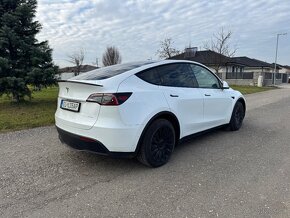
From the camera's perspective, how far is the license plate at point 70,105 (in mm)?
3680

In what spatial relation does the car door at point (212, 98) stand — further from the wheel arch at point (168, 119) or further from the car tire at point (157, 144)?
the car tire at point (157, 144)

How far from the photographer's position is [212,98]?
512cm

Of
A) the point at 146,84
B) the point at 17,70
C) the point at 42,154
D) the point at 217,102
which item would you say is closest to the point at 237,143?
the point at 217,102

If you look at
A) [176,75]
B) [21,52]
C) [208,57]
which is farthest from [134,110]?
[208,57]

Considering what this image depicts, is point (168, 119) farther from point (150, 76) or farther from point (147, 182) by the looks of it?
point (147, 182)

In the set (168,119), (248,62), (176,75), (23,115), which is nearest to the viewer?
(168,119)

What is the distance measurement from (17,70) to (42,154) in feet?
19.8

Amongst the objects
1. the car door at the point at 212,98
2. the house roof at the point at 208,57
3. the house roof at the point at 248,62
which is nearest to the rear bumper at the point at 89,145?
the car door at the point at 212,98

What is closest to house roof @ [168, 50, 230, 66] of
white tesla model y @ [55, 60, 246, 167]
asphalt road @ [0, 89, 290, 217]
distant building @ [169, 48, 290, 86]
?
distant building @ [169, 48, 290, 86]

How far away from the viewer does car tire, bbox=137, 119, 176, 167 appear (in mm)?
3723

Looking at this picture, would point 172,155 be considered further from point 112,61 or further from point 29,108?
point 112,61

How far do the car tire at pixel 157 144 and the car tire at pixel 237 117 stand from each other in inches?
98.3

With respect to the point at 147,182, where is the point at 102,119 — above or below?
above

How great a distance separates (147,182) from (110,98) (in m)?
1.23
